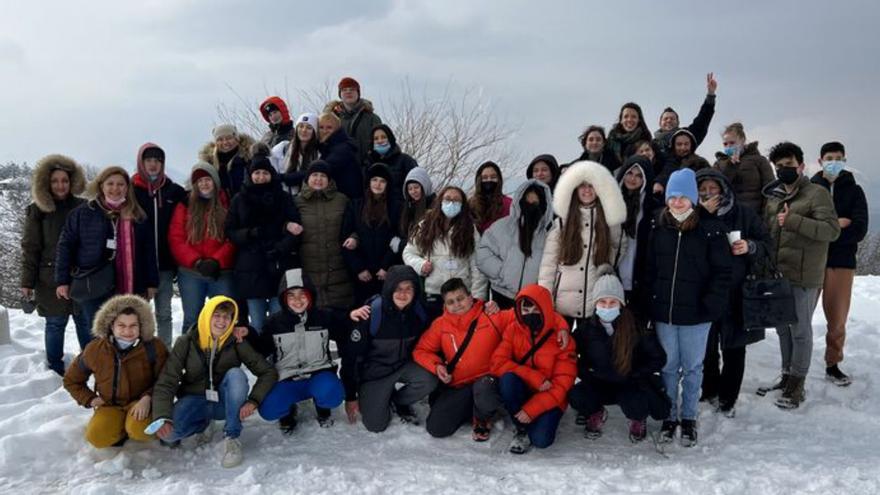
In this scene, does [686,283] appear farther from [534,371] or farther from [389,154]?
[389,154]

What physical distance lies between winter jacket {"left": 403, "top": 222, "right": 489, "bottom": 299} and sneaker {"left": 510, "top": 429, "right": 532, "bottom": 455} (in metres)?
1.36

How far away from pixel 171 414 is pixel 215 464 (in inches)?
19.2

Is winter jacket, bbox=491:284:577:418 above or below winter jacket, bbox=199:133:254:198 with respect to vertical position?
below

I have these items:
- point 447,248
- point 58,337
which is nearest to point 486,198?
point 447,248

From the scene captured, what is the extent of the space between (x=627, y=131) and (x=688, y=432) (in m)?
3.36

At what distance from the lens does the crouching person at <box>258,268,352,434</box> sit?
480 centimetres

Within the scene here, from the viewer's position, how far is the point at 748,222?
16.0 feet

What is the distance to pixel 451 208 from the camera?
17.8 feet

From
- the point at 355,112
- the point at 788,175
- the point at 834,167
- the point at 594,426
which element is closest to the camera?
the point at 594,426

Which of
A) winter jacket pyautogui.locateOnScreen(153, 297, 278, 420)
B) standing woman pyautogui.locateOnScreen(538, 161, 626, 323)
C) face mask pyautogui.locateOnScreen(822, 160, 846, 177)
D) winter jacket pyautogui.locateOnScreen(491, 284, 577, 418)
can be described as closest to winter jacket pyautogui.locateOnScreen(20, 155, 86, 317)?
winter jacket pyautogui.locateOnScreen(153, 297, 278, 420)

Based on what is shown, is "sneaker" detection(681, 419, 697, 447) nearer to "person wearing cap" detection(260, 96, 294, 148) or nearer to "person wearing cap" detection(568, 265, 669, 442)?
"person wearing cap" detection(568, 265, 669, 442)

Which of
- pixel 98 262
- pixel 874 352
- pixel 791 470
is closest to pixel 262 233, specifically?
pixel 98 262

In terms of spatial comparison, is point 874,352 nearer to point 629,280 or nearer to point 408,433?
point 629,280

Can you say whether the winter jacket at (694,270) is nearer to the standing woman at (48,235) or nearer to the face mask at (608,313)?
the face mask at (608,313)
